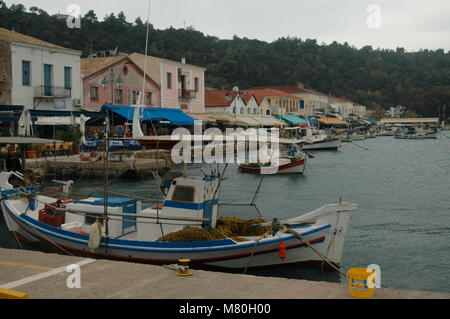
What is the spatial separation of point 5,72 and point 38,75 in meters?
2.93

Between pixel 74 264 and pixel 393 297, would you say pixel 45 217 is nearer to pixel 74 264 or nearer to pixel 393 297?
pixel 74 264

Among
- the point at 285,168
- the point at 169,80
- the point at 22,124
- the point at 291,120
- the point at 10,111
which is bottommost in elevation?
the point at 285,168

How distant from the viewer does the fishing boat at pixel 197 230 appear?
12.0 meters

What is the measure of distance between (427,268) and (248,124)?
4831 centimetres

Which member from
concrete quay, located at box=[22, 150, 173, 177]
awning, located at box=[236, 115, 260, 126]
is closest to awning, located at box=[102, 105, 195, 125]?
concrete quay, located at box=[22, 150, 173, 177]

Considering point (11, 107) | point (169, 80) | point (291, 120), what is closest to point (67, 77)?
point (11, 107)

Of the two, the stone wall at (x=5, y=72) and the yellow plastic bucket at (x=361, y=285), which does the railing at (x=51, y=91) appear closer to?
the stone wall at (x=5, y=72)

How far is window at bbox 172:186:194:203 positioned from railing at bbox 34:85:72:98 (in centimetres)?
2769

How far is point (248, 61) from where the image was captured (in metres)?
140

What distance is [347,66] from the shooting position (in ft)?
637

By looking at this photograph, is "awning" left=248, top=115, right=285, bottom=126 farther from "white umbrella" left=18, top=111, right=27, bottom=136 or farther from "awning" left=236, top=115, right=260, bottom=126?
"white umbrella" left=18, top=111, right=27, bottom=136

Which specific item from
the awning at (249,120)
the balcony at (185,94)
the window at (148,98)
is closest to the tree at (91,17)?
the awning at (249,120)

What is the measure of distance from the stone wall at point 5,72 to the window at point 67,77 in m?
5.52

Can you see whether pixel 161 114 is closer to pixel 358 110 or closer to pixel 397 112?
pixel 358 110
